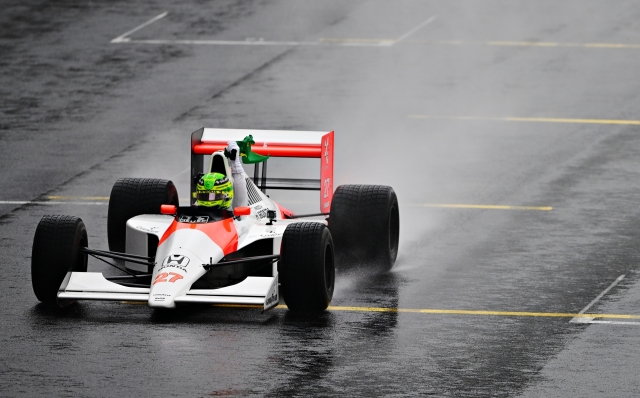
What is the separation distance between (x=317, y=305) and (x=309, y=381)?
83.8 inches

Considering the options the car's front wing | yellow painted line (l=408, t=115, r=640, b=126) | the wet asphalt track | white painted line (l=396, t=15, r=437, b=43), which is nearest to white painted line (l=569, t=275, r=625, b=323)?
the wet asphalt track

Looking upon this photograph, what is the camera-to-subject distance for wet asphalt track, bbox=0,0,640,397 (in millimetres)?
13281

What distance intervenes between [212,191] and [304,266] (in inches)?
58.4

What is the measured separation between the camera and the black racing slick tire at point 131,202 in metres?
16.9

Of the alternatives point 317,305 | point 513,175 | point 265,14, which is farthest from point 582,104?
point 317,305

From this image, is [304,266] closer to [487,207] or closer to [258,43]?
[487,207]

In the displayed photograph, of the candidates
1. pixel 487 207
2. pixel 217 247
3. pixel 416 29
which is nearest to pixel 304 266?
pixel 217 247

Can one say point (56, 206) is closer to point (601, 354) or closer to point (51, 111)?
point (51, 111)

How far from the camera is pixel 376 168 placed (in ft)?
76.4

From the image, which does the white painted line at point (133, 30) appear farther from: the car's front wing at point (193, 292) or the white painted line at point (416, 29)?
the car's front wing at point (193, 292)

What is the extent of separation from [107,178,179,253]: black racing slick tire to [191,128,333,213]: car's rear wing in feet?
1.58

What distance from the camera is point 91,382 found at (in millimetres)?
12688

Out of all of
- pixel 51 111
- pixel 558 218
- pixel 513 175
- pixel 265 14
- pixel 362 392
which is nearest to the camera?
pixel 362 392

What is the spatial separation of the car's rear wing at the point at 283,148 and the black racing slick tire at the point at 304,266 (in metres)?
2.69
